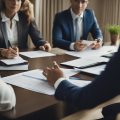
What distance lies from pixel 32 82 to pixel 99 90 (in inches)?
21.8

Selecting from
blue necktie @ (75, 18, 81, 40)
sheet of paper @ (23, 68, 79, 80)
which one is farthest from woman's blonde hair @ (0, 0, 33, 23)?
→ sheet of paper @ (23, 68, 79, 80)

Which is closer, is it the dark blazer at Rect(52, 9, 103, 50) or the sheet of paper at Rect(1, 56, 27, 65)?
the sheet of paper at Rect(1, 56, 27, 65)

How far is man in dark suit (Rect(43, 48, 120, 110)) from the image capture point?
39.2 inches

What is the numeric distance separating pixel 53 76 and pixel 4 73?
0.40m

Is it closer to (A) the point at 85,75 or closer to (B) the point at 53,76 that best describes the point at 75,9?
(A) the point at 85,75

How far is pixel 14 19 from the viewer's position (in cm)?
273

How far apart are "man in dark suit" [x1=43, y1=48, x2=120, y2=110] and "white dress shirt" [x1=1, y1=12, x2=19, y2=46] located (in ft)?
5.02

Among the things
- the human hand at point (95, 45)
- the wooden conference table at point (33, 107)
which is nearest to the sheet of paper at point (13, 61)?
the wooden conference table at point (33, 107)

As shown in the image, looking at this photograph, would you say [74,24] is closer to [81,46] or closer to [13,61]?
[81,46]

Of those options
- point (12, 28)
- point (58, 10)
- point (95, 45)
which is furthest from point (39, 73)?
point (58, 10)

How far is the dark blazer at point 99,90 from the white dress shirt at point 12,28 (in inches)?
62.9

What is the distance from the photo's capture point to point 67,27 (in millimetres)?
3059

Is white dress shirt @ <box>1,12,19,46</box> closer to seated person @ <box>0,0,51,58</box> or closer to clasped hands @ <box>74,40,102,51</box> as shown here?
seated person @ <box>0,0,51,58</box>

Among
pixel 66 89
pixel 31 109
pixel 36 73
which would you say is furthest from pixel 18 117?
pixel 36 73
